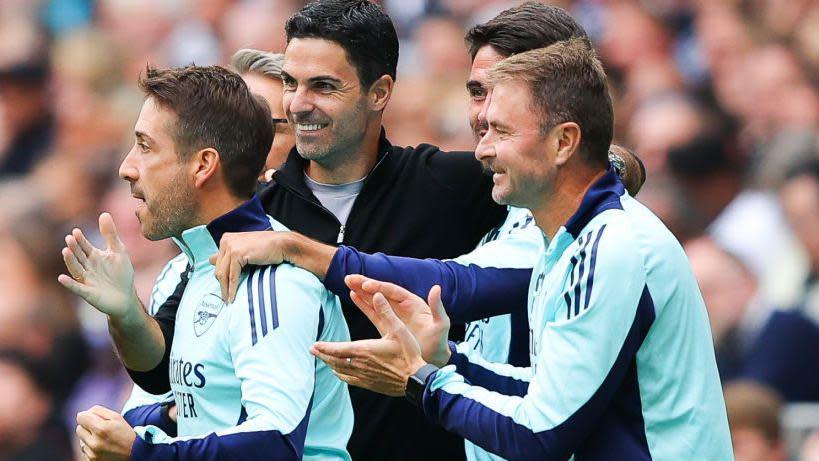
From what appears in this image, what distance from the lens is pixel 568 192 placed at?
10.8 ft

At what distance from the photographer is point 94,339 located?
8.38 m

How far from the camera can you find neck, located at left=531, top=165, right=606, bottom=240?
3275 millimetres

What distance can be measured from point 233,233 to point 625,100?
478 cm

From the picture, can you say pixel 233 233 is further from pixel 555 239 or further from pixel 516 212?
pixel 516 212

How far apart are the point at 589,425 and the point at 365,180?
136cm

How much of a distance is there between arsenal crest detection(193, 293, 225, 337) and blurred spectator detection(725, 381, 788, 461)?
384 cm

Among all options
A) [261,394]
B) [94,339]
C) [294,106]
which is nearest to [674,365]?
[261,394]

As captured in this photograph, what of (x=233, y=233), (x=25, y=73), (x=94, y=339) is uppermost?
(x=233, y=233)

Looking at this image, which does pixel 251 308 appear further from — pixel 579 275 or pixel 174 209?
pixel 579 275

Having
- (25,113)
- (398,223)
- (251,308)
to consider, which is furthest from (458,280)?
(25,113)

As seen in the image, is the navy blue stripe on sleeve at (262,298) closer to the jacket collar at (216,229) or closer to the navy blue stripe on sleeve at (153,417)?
the jacket collar at (216,229)

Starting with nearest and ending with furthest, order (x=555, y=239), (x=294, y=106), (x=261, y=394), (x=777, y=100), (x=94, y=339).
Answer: (x=261, y=394) < (x=555, y=239) < (x=294, y=106) < (x=777, y=100) < (x=94, y=339)

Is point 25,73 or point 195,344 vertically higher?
point 195,344

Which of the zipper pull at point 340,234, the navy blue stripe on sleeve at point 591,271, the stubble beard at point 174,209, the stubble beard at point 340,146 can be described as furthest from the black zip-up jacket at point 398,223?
the navy blue stripe on sleeve at point 591,271
